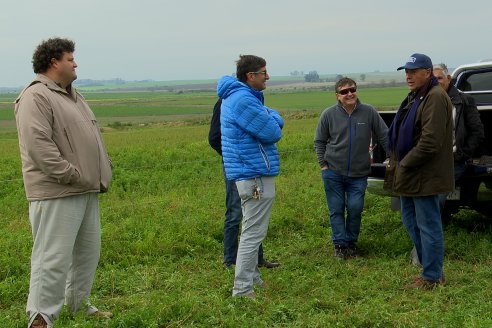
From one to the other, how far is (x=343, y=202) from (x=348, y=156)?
49cm

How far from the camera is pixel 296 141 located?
18.2 m

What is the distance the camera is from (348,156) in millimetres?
6598

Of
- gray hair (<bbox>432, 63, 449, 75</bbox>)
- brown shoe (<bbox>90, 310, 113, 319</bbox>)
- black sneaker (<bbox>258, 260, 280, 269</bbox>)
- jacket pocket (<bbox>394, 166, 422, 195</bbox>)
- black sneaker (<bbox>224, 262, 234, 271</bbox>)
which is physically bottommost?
black sneaker (<bbox>258, 260, 280, 269</bbox>)

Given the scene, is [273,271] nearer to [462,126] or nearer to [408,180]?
[408,180]

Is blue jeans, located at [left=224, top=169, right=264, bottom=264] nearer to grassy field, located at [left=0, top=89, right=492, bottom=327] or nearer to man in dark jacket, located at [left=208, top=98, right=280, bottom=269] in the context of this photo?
man in dark jacket, located at [left=208, top=98, right=280, bottom=269]

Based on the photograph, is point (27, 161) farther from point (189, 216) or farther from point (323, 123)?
point (189, 216)

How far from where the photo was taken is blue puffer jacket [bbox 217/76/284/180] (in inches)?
195

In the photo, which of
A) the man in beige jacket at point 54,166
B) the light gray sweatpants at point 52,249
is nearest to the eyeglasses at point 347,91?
the man in beige jacket at point 54,166

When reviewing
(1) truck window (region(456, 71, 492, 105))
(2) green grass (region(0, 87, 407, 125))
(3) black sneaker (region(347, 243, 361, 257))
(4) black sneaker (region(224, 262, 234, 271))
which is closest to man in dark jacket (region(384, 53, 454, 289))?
(3) black sneaker (region(347, 243, 361, 257))

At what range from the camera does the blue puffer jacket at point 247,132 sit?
4957 mm

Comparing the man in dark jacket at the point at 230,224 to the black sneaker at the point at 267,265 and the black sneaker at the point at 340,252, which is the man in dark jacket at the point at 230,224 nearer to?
the black sneaker at the point at 267,265

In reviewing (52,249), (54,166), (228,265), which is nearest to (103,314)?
(52,249)

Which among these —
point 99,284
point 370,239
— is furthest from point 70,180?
point 370,239

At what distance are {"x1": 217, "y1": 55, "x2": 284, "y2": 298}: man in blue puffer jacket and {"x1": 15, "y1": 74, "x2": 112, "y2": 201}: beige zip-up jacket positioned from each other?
1.04 meters
